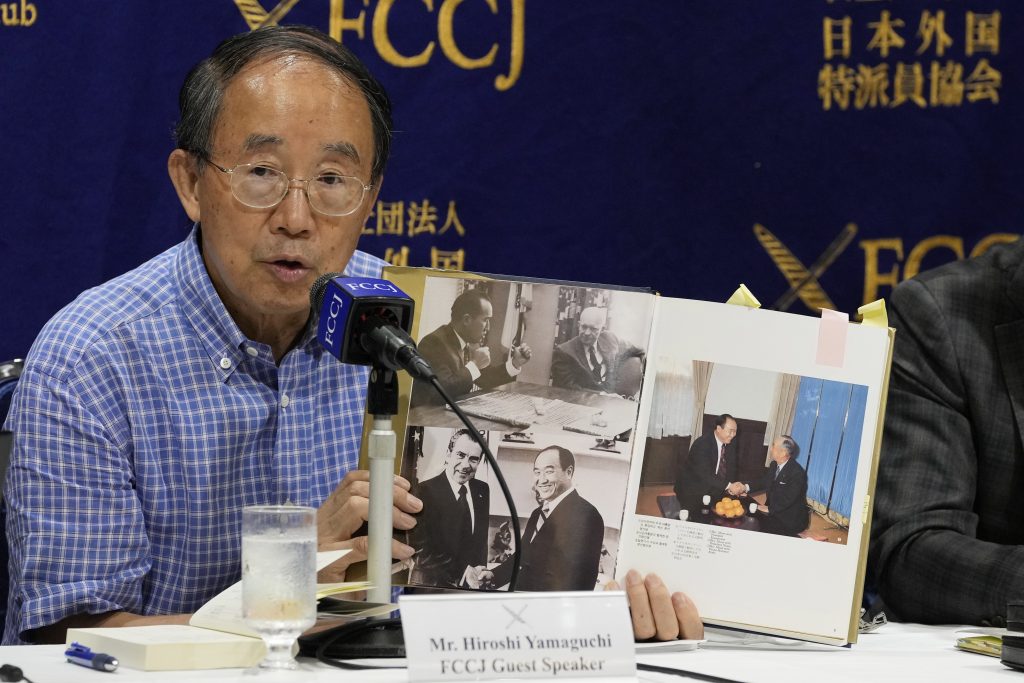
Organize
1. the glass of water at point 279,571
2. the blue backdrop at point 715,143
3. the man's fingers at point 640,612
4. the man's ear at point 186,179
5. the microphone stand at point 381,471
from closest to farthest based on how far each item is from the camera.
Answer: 1. the glass of water at point 279,571
2. the microphone stand at point 381,471
3. the man's fingers at point 640,612
4. the man's ear at point 186,179
5. the blue backdrop at point 715,143

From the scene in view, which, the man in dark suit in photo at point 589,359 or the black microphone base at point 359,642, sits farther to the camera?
the man in dark suit in photo at point 589,359

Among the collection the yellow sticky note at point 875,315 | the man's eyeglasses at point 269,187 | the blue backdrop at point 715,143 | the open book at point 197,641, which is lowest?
the open book at point 197,641

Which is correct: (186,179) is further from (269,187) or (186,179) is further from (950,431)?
(950,431)

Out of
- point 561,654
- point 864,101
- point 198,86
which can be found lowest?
point 561,654

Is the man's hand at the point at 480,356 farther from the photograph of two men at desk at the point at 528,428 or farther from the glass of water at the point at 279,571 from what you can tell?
the glass of water at the point at 279,571

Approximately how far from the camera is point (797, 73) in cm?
232

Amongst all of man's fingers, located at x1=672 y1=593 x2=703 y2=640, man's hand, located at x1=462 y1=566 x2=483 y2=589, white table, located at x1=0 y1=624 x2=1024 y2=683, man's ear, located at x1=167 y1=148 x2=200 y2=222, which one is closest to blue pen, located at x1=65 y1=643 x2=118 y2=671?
white table, located at x1=0 y1=624 x2=1024 y2=683

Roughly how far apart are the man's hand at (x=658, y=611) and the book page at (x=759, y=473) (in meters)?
0.02

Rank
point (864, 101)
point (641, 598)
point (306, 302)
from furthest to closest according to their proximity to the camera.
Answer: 1. point (864, 101)
2. point (306, 302)
3. point (641, 598)

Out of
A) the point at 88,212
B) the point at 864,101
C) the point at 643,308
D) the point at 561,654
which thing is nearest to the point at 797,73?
the point at 864,101

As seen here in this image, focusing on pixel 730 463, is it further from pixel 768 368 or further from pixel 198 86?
pixel 198 86

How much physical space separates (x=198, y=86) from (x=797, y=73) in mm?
1160

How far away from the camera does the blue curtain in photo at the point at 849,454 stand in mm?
1356

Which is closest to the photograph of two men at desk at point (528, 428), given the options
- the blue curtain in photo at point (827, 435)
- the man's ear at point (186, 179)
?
the blue curtain in photo at point (827, 435)
